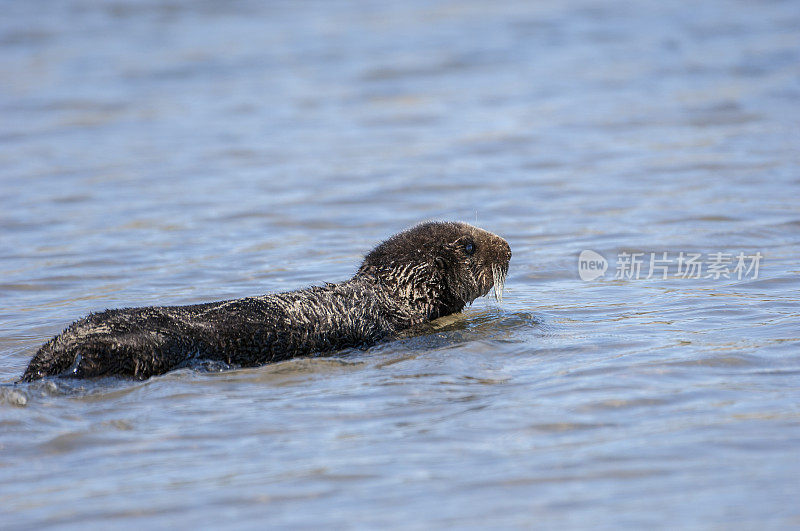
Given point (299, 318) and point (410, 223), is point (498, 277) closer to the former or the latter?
point (299, 318)

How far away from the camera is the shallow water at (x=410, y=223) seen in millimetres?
4184

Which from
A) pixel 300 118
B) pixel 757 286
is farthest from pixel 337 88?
pixel 757 286

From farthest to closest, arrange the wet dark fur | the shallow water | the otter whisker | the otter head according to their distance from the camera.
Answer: the otter whisker → the otter head → the wet dark fur → the shallow water

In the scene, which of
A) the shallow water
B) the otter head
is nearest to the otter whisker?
the otter head

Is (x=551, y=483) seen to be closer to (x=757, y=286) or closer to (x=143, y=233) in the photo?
(x=757, y=286)

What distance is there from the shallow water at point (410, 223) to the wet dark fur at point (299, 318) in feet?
0.47

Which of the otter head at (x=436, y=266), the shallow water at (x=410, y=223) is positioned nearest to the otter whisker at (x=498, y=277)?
the otter head at (x=436, y=266)

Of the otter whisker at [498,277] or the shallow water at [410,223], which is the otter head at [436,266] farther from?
the shallow water at [410,223]

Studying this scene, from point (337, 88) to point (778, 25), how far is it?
823 centimetres

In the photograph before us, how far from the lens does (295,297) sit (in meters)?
6.30

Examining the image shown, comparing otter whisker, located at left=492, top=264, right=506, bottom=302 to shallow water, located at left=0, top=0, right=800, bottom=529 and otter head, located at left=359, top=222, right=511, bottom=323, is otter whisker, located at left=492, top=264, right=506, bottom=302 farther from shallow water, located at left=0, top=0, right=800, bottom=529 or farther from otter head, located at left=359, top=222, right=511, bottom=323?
shallow water, located at left=0, top=0, right=800, bottom=529

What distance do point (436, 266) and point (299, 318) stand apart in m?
1.10

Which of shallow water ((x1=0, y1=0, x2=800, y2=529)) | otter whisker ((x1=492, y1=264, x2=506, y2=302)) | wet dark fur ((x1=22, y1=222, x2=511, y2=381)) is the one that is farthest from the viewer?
otter whisker ((x1=492, y1=264, x2=506, y2=302))

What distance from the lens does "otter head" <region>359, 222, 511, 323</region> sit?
6.72 metres
